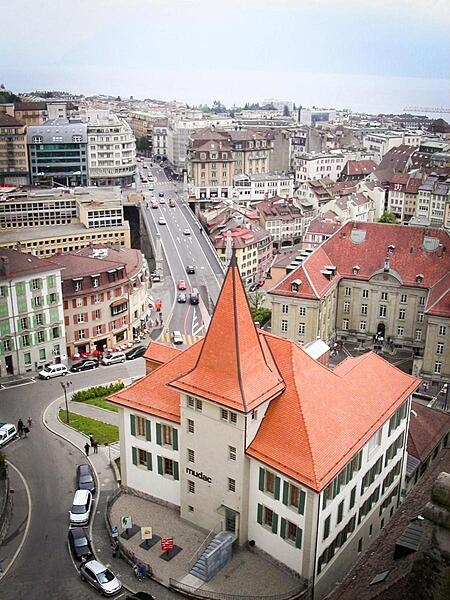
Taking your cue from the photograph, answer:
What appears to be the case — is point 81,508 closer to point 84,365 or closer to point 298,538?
point 298,538

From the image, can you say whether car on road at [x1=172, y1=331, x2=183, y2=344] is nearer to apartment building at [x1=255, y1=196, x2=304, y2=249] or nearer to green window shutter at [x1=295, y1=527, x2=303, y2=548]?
green window shutter at [x1=295, y1=527, x2=303, y2=548]

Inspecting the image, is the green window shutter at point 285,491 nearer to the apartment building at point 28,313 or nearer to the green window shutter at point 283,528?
the green window shutter at point 283,528

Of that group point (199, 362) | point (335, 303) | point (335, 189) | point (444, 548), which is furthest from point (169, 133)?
point (444, 548)

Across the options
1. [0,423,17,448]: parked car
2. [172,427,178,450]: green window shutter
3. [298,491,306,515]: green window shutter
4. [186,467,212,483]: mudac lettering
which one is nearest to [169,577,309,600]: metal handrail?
[298,491,306,515]: green window shutter

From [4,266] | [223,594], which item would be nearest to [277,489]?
[223,594]

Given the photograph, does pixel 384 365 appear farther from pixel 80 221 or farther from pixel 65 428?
pixel 80 221

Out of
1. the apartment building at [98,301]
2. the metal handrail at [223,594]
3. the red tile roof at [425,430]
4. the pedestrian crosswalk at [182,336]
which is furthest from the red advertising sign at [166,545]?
the pedestrian crosswalk at [182,336]
